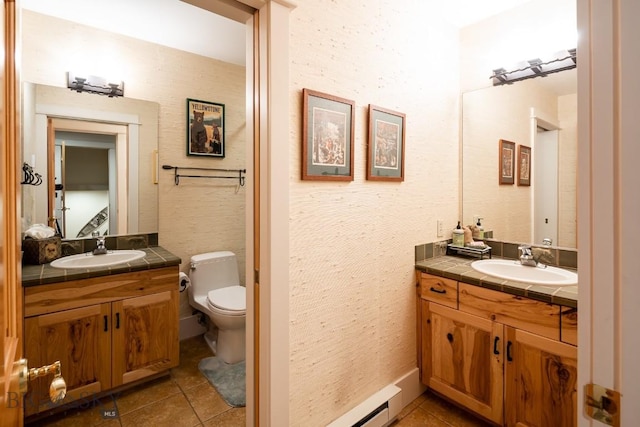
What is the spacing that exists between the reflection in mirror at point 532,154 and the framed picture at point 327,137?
1243mm

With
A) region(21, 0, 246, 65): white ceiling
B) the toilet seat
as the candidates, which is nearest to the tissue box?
the toilet seat

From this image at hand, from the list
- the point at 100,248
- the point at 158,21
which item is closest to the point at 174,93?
the point at 158,21

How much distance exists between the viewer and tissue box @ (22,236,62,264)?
1.95 meters

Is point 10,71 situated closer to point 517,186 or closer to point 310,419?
point 310,419

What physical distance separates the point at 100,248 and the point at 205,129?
1.31 metres

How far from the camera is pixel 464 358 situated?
1.85m

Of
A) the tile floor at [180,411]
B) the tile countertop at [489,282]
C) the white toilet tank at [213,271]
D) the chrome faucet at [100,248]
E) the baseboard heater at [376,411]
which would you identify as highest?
the chrome faucet at [100,248]

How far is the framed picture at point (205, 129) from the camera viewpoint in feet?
9.25

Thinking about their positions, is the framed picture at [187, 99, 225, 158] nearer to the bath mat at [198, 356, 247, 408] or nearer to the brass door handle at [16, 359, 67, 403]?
the bath mat at [198, 356, 247, 408]

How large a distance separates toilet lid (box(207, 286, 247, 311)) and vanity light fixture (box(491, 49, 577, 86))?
2.50m

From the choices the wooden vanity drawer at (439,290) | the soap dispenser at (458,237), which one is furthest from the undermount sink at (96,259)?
the soap dispenser at (458,237)

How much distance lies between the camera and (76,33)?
228 cm

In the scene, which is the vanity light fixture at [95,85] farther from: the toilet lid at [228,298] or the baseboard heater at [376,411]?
the baseboard heater at [376,411]

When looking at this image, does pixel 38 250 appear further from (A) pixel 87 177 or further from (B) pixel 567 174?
(B) pixel 567 174
